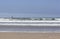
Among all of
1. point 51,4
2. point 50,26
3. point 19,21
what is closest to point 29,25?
point 19,21

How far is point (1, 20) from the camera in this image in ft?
4.96

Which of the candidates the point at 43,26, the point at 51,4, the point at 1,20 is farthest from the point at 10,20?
the point at 51,4

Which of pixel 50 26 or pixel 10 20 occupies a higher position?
pixel 10 20

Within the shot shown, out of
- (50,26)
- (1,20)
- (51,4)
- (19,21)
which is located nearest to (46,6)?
(51,4)

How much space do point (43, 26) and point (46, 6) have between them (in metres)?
0.22

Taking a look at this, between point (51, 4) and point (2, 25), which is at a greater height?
point (51, 4)

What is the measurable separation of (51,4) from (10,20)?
1.54 ft
